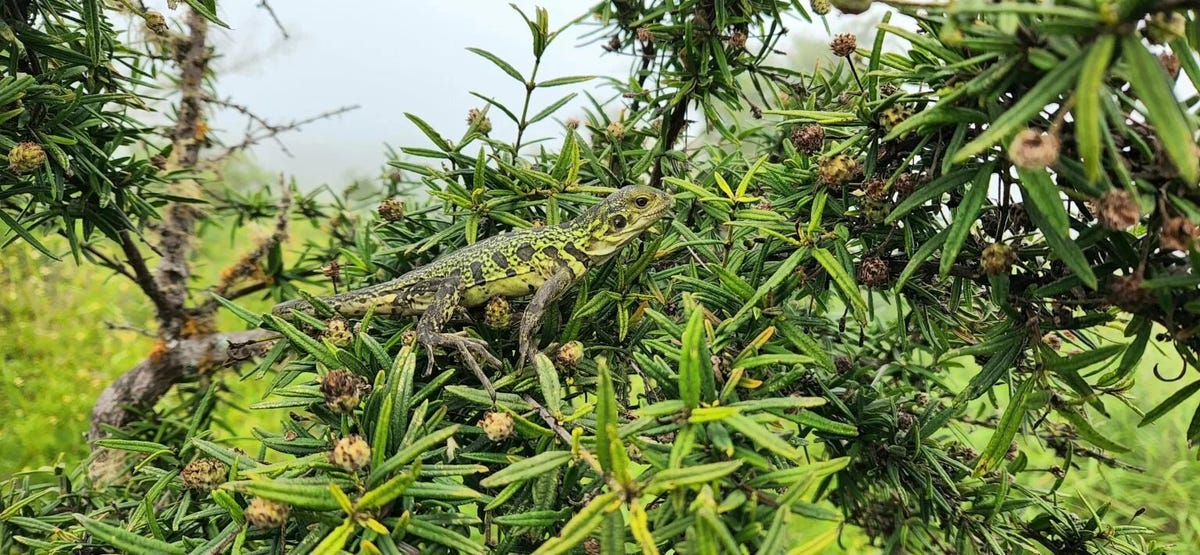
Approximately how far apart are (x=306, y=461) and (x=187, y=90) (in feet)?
5.98

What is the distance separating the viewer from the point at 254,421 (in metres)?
3.99

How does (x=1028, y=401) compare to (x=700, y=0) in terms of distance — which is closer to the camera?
(x=1028, y=401)

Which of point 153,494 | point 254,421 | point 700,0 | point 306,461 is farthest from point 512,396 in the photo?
point 254,421

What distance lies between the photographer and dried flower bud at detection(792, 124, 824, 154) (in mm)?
1116

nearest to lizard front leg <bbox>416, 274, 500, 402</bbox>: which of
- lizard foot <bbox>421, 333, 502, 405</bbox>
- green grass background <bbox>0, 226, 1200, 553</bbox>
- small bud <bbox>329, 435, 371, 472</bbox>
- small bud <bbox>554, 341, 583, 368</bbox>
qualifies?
lizard foot <bbox>421, 333, 502, 405</bbox>

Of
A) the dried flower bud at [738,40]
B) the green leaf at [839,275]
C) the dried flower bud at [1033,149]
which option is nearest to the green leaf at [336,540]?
the green leaf at [839,275]

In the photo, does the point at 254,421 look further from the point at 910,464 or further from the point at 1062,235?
the point at 1062,235

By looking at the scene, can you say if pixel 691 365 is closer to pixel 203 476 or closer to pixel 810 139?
pixel 810 139

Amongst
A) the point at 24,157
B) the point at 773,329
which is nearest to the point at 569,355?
the point at 773,329

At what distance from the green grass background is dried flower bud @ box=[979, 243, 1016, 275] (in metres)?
2.63

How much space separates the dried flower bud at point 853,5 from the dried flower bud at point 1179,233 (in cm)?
35

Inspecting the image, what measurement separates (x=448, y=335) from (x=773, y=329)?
536 millimetres

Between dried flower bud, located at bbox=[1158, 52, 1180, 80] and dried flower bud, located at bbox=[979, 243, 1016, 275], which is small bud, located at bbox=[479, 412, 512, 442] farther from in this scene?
dried flower bud, located at bbox=[1158, 52, 1180, 80]

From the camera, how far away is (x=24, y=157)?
115cm
